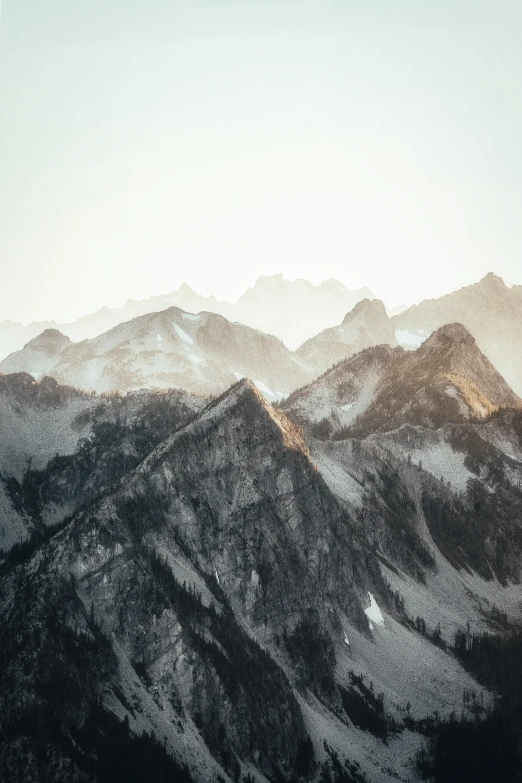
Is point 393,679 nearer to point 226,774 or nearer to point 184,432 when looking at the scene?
point 226,774

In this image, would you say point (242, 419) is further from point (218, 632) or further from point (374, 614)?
point (218, 632)

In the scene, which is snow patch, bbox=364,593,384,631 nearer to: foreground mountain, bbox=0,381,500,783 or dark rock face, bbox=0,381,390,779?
foreground mountain, bbox=0,381,500,783

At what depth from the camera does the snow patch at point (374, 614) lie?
162 m

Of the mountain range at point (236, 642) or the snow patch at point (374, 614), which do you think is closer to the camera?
the mountain range at point (236, 642)

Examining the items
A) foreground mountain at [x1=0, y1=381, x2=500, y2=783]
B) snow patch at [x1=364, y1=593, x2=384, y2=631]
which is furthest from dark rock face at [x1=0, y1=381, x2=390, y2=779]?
snow patch at [x1=364, y1=593, x2=384, y2=631]

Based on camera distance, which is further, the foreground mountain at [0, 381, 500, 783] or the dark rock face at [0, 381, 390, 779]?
the dark rock face at [0, 381, 390, 779]

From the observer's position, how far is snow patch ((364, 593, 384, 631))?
532 feet

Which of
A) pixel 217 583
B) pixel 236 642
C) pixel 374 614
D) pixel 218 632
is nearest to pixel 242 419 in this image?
pixel 217 583

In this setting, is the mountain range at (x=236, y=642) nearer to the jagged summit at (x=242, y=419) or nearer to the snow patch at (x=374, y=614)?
the snow patch at (x=374, y=614)

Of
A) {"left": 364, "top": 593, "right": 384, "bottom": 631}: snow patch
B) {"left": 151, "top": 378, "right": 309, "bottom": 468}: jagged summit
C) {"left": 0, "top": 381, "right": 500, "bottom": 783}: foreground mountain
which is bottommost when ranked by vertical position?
A: {"left": 364, "top": 593, "right": 384, "bottom": 631}: snow patch

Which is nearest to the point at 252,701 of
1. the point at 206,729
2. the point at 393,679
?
the point at 206,729

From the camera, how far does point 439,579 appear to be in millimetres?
196875

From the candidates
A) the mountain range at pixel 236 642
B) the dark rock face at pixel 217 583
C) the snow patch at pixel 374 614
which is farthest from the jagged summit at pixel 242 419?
the snow patch at pixel 374 614

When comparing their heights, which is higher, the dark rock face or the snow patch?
the dark rock face
